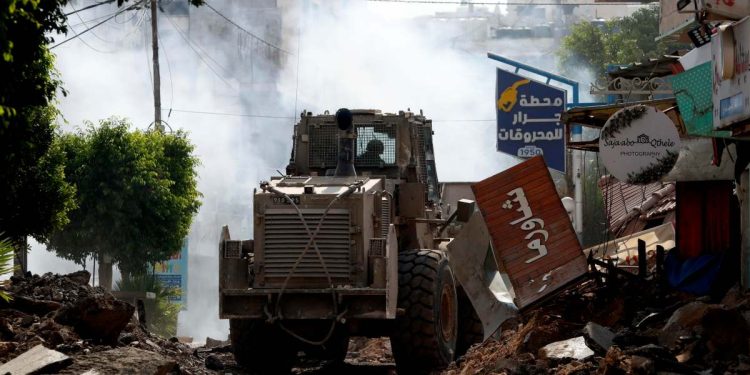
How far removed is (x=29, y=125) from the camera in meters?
14.9

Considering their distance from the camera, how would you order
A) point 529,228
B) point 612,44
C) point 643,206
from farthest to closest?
point 612,44, point 643,206, point 529,228

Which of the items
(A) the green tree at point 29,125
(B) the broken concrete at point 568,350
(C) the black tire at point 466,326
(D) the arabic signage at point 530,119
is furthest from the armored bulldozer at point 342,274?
(D) the arabic signage at point 530,119

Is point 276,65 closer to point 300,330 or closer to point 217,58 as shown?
point 217,58

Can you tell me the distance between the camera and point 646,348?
474 inches

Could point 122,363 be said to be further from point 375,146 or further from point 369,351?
point 369,351

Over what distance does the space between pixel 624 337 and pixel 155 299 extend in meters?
26.8

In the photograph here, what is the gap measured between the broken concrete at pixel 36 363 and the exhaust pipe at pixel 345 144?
5.11 meters

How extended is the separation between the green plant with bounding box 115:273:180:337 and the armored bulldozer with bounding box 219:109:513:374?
2051 centimetres

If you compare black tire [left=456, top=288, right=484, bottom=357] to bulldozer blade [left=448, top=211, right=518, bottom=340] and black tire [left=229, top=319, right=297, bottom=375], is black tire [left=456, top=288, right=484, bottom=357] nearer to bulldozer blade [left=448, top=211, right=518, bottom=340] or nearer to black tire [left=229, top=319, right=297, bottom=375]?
bulldozer blade [left=448, top=211, right=518, bottom=340]

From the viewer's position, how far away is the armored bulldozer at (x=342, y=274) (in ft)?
52.5

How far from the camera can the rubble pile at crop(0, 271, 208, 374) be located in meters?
13.8

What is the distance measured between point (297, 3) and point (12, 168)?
7603 centimetres

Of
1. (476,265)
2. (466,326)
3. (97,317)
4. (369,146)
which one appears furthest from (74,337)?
(466,326)

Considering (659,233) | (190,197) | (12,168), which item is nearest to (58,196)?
(12,168)
